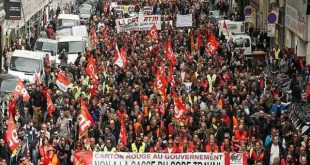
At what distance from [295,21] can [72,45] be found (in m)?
8.83

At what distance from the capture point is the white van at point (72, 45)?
1724 inches

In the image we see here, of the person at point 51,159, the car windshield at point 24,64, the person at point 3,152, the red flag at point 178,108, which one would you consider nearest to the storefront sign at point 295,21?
the car windshield at point 24,64

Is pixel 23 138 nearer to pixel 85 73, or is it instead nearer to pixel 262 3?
pixel 85 73

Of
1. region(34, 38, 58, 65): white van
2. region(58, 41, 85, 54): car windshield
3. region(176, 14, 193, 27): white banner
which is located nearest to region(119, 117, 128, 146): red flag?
region(34, 38, 58, 65): white van

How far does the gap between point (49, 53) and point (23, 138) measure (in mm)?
17868

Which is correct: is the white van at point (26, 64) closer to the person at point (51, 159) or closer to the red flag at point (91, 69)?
the red flag at point (91, 69)

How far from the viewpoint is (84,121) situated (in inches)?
1013

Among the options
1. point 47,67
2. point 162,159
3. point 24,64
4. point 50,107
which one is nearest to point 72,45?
point 47,67

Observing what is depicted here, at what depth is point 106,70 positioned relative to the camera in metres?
36.1

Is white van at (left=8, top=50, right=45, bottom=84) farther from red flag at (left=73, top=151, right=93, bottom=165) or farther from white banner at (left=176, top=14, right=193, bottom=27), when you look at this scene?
red flag at (left=73, top=151, right=93, bottom=165)

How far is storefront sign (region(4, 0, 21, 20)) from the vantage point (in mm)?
45906

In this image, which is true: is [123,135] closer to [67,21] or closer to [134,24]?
[134,24]

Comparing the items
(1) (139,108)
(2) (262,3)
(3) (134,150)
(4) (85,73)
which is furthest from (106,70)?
(2) (262,3)

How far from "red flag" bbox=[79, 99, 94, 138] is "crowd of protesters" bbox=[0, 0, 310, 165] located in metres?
0.20
